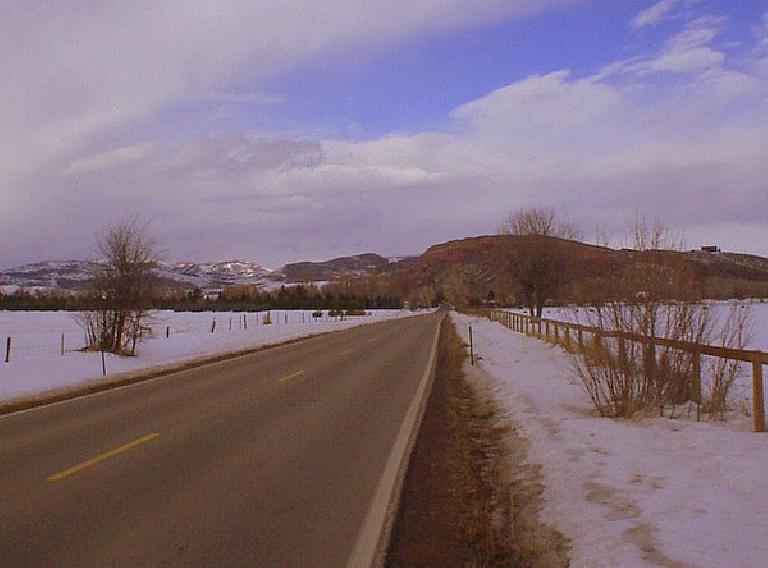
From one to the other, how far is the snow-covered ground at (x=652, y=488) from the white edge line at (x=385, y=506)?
1434mm

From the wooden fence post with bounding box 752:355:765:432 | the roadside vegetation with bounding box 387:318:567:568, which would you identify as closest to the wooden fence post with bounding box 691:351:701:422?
the wooden fence post with bounding box 752:355:765:432

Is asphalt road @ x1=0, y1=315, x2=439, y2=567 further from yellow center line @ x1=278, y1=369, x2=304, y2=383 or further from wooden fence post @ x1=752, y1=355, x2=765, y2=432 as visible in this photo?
wooden fence post @ x1=752, y1=355, x2=765, y2=432

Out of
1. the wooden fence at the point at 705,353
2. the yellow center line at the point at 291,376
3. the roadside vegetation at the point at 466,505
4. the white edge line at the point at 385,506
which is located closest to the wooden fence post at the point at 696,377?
the wooden fence at the point at 705,353

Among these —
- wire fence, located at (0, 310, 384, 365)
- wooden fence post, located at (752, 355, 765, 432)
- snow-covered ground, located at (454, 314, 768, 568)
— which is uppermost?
wooden fence post, located at (752, 355, 765, 432)

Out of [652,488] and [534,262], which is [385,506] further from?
[534,262]

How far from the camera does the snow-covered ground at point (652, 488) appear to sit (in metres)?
5.41

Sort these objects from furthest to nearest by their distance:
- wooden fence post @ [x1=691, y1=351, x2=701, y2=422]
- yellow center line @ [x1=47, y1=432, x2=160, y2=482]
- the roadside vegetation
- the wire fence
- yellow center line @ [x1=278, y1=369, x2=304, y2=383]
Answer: the wire fence, yellow center line @ [x1=278, y1=369, x2=304, y2=383], wooden fence post @ [x1=691, y1=351, x2=701, y2=422], yellow center line @ [x1=47, y1=432, x2=160, y2=482], the roadside vegetation

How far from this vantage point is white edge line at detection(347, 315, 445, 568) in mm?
5766

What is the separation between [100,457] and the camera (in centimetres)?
923

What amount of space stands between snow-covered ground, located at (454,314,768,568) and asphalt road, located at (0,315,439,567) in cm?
195

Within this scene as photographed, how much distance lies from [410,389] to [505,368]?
506 centimetres

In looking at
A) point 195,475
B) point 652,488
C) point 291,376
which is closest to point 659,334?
point 652,488

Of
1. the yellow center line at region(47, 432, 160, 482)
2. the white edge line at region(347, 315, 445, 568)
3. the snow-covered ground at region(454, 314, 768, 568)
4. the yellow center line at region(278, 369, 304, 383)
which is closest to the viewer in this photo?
the snow-covered ground at region(454, 314, 768, 568)

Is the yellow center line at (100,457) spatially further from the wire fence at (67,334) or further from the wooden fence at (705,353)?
the wire fence at (67,334)
